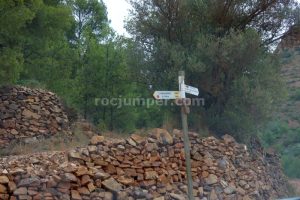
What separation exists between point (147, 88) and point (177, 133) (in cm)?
351

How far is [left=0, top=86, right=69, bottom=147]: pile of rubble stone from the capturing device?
14523 mm

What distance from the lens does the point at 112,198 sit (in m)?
9.61

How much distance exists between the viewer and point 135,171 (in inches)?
403

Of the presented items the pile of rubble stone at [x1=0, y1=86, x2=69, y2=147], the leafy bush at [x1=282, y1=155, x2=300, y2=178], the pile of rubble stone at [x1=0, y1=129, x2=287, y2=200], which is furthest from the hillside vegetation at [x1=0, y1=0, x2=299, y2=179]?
the leafy bush at [x1=282, y1=155, x2=300, y2=178]

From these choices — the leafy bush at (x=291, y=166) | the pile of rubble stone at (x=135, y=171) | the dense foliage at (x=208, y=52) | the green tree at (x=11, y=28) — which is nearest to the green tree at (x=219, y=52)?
the dense foliage at (x=208, y=52)

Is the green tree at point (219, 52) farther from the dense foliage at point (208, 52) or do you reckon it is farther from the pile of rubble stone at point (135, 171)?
the pile of rubble stone at point (135, 171)

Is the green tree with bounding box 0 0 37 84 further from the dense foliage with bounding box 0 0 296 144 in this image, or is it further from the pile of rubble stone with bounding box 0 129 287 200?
the pile of rubble stone with bounding box 0 129 287 200

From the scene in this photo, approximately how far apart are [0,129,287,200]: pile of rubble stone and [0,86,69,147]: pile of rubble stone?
3.53 metres

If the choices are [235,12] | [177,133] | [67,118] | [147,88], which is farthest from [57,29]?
[177,133]

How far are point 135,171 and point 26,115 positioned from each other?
5592 mm

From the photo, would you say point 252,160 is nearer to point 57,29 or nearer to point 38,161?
point 38,161

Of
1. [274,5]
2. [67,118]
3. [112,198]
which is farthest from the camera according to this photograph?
[67,118]

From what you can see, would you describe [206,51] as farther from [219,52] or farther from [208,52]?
[219,52]

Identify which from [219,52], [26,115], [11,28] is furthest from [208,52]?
[11,28]
